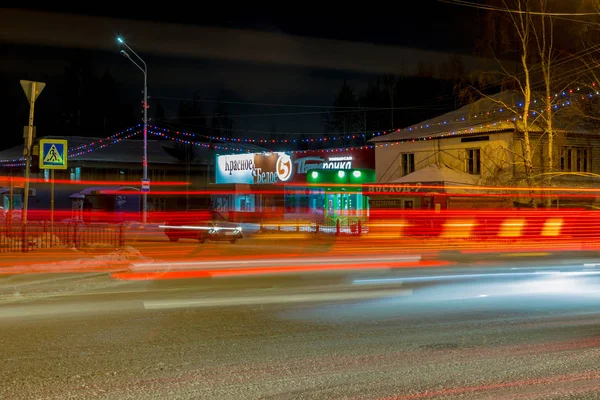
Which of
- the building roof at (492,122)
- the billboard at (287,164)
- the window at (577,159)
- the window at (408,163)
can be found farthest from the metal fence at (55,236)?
the window at (577,159)

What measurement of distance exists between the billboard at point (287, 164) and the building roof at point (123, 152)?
12.1 m

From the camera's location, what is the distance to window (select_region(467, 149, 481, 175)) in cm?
3628

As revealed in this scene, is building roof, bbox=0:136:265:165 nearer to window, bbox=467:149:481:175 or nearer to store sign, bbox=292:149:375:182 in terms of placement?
store sign, bbox=292:149:375:182

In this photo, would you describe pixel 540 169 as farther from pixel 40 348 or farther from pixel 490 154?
pixel 40 348

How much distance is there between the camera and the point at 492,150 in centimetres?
3506

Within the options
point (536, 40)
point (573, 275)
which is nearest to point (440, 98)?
point (536, 40)

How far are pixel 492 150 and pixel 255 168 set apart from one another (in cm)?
1765

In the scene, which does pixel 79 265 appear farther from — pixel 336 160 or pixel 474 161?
pixel 336 160

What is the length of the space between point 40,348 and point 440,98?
5667cm

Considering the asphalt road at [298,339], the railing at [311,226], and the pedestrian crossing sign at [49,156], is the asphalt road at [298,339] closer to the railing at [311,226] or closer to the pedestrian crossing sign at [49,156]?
the pedestrian crossing sign at [49,156]

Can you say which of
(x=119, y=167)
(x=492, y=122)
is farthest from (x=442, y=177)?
(x=119, y=167)

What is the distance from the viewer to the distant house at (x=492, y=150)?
1231 inches

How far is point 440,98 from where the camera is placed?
200ft

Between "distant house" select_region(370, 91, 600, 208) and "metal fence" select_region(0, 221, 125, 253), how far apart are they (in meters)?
16.5
